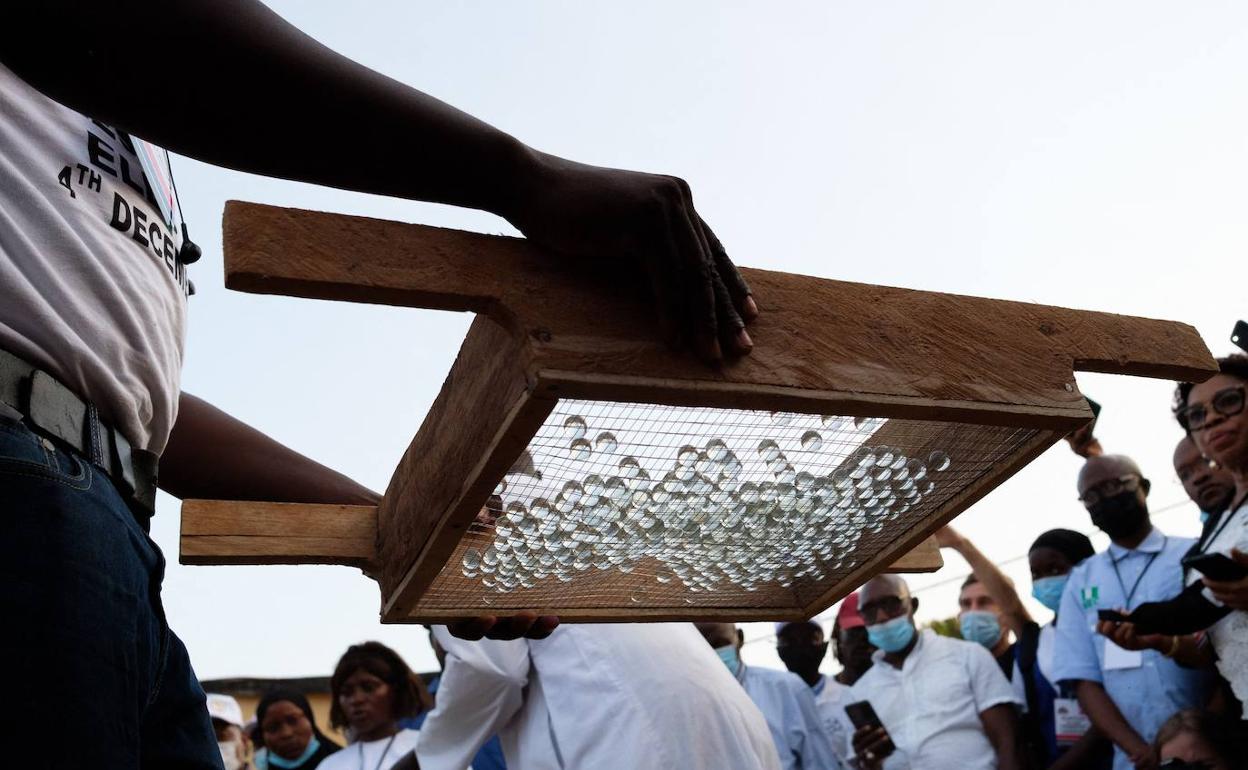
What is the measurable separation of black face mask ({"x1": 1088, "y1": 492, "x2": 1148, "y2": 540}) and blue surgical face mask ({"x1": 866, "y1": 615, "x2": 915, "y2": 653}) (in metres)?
1.22

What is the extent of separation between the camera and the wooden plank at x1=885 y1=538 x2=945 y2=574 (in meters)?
2.26

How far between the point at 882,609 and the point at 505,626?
13.3ft

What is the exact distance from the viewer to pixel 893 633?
18.5 feet

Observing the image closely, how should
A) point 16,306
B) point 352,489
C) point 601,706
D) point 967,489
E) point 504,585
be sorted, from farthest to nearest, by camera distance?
point 601,706 < point 352,489 < point 504,585 < point 967,489 < point 16,306

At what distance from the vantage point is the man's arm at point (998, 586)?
571cm

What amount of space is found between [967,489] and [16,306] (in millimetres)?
1270

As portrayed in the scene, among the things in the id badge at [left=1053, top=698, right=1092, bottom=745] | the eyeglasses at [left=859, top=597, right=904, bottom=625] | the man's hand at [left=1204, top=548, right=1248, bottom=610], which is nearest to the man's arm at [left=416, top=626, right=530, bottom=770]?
the man's hand at [left=1204, top=548, right=1248, bottom=610]

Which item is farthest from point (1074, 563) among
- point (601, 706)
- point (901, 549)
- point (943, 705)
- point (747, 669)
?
point (901, 549)

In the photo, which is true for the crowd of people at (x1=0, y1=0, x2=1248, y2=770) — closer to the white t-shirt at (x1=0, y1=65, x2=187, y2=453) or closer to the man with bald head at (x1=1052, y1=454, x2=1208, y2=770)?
the white t-shirt at (x1=0, y1=65, x2=187, y2=453)

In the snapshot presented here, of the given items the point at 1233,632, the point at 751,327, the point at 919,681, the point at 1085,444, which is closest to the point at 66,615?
the point at 751,327

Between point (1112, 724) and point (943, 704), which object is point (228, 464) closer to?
point (1112, 724)

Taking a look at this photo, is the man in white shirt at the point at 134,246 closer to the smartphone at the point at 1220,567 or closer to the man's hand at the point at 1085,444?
the smartphone at the point at 1220,567

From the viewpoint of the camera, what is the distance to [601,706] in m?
3.05

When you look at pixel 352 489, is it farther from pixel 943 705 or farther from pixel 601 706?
pixel 943 705
